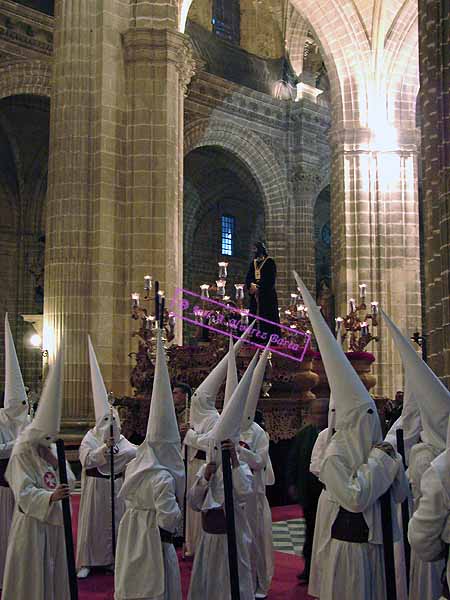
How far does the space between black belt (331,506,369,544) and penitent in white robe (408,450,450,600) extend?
1022 mm

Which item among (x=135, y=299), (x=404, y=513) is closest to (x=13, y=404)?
(x=404, y=513)

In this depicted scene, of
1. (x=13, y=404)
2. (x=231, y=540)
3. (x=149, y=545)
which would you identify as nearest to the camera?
(x=231, y=540)

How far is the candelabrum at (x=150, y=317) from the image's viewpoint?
12844 millimetres

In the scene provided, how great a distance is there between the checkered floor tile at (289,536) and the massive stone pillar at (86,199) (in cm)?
492

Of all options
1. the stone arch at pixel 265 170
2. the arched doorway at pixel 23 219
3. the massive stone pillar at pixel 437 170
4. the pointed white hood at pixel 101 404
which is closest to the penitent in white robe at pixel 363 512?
the pointed white hood at pixel 101 404

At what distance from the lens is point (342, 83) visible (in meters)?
22.1

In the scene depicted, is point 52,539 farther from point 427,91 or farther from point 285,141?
point 285,141

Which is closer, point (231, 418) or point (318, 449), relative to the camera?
point (231, 418)

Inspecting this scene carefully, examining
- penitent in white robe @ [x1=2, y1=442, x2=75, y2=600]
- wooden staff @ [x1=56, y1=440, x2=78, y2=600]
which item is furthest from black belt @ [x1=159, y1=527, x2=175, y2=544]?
penitent in white robe @ [x1=2, y1=442, x2=75, y2=600]

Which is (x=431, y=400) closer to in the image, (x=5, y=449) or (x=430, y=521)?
(x=430, y=521)

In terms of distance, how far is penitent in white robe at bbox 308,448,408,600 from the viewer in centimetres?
450

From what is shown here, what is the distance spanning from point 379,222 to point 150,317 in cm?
1022

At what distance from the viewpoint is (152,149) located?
15102mm

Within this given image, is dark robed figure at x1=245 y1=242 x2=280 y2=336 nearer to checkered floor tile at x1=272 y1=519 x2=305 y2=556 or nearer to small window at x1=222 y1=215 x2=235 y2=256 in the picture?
checkered floor tile at x1=272 y1=519 x2=305 y2=556
